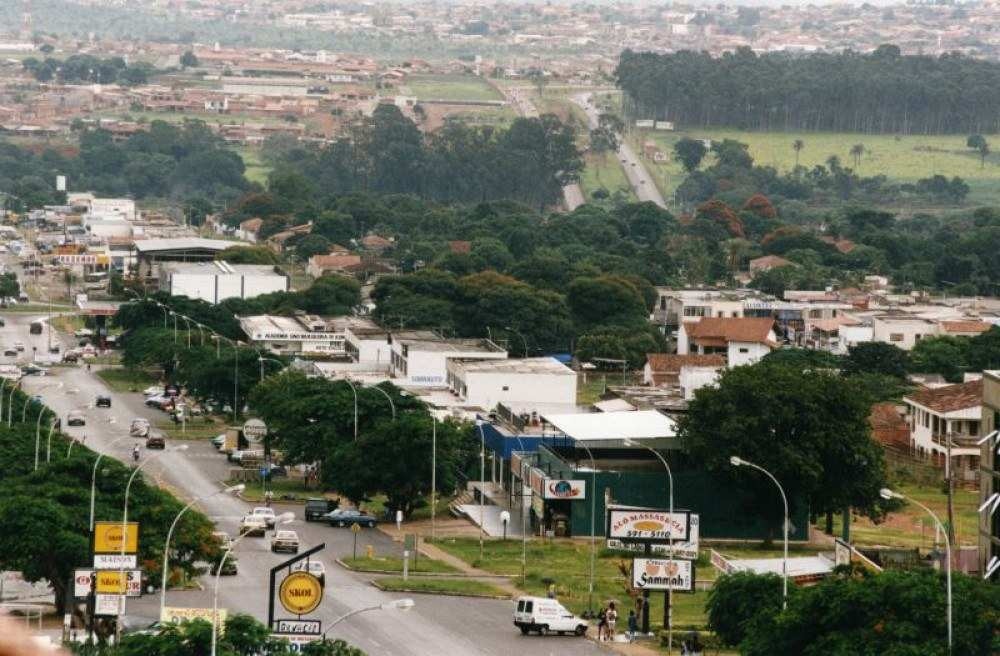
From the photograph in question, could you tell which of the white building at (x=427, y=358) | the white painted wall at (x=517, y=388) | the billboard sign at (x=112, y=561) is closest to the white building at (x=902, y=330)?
the white building at (x=427, y=358)

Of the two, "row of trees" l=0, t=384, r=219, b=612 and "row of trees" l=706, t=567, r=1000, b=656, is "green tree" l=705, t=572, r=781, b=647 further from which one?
"row of trees" l=0, t=384, r=219, b=612

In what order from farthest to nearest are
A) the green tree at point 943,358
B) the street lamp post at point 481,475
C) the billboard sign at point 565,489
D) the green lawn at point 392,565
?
the green tree at point 943,358, the street lamp post at point 481,475, the billboard sign at point 565,489, the green lawn at point 392,565

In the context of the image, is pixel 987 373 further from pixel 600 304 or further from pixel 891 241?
pixel 891 241

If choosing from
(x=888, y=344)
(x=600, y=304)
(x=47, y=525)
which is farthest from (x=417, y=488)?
(x=600, y=304)

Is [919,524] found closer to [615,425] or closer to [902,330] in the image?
[615,425]

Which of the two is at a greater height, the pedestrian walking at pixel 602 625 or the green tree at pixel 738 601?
the green tree at pixel 738 601

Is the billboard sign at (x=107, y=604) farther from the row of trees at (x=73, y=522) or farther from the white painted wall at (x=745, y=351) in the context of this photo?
the white painted wall at (x=745, y=351)

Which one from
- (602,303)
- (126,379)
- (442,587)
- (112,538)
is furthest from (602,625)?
(602,303)
